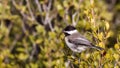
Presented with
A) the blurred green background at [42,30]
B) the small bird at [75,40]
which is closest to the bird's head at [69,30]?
the small bird at [75,40]

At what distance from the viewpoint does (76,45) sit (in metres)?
4.48

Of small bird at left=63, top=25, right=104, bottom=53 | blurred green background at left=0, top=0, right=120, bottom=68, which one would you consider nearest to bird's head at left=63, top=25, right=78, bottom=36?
small bird at left=63, top=25, right=104, bottom=53

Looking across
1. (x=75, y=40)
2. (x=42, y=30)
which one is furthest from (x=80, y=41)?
(x=42, y=30)

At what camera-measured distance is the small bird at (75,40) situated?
168 inches

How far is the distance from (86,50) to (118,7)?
2784 mm

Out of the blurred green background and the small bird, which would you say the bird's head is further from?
the blurred green background

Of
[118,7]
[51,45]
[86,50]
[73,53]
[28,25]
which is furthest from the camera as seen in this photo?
[118,7]

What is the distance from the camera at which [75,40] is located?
14.7ft

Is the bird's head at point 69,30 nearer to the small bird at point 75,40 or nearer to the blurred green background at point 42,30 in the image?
the small bird at point 75,40

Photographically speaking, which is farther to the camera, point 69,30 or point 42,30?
point 42,30

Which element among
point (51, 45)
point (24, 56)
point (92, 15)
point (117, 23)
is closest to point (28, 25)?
point (24, 56)

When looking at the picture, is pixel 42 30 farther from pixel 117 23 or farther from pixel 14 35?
pixel 117 23

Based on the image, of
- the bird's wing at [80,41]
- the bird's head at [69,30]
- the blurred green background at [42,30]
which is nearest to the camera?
the bird's wing at [80,41]

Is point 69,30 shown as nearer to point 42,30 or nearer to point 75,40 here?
point 75,40
